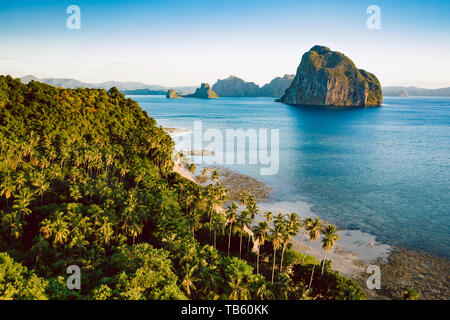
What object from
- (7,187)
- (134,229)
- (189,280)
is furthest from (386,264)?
(7,187)

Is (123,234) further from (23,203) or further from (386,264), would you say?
(386,264)

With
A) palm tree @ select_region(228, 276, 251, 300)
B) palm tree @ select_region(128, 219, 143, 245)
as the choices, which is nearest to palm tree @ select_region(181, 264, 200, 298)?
palm tree @ select_region(228, 276, 251, 300)

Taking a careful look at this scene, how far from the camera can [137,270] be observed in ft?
112

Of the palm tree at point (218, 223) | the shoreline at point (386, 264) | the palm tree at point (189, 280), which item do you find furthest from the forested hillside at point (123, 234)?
the shoreline at point (386, 264)

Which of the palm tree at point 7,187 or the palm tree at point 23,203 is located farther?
the palm tree at point 7,187

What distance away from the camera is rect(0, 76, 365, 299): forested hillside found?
3584cm

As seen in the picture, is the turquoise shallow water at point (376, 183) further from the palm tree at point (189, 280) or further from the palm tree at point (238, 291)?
A: the palm tree at point (189, 280)

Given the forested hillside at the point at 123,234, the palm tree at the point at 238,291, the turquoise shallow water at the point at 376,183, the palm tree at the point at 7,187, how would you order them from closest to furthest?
the palm tree at the point at 238,291
the forested hillside at the point at 123,234
the palm tree at the point at 7,187
the turquoise shallow water at the point at 376,183

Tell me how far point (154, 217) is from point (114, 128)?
2560 inches

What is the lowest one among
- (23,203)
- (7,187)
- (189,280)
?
(189,280)

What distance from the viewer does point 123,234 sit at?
165 feet

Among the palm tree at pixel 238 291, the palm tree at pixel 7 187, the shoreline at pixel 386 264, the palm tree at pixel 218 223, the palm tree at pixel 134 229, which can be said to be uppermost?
the palm tree at pixel 7 187

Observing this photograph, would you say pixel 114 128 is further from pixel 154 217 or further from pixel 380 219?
pixel 380 219

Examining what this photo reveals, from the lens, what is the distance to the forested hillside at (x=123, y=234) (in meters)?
35.8
